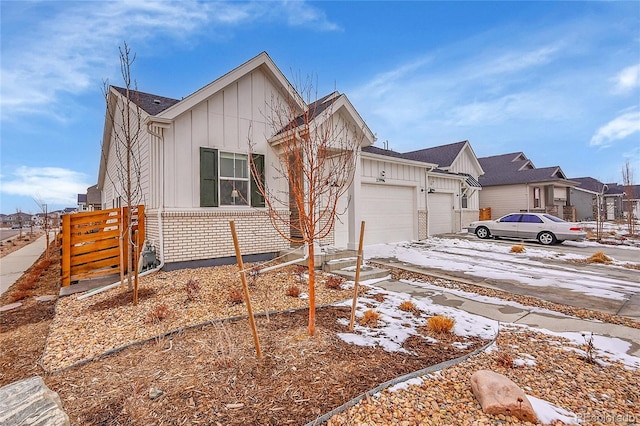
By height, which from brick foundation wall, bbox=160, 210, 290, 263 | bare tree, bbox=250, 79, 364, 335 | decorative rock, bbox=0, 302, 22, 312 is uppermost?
bare tree, bbox=250, 79, 364, 335

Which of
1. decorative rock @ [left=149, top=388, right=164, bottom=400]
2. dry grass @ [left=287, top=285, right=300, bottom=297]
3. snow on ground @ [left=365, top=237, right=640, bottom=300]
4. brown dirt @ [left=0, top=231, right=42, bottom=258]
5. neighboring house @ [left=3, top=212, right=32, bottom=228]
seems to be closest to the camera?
decorative rock @ [left=149, top=388, right=164, bottom=400]

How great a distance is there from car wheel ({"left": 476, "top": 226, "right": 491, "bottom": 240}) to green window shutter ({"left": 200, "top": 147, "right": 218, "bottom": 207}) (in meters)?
13.5

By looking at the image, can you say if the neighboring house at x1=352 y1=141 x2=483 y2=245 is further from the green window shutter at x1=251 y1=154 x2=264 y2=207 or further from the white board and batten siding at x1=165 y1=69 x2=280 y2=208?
the white board and batten siding at x1=165 y1=69 x2=280 y2=208

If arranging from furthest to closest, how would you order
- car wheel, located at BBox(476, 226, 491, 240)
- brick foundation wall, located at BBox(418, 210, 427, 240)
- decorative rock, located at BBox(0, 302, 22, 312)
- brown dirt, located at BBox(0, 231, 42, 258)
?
1. brown dirt, located at BBox(0, 231, 42, 258)
2. car wheel, located at BBox(476, 226, 491, 240)
3. brick foundation wall, located at BBox(418, 210, 427, 240)
4. decorative rock, located at BBox(0, 302, 22, 312)

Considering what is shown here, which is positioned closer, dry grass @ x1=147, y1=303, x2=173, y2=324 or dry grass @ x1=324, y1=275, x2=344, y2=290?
dry grass @ x1=147, y1=303, x2=173, y2=324

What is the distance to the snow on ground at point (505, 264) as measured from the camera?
21.3ft

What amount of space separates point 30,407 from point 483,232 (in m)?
16.8

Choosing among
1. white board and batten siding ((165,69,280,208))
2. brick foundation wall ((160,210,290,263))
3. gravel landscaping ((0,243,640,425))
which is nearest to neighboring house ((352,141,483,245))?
brick foundation wall ((160,210,290,263))

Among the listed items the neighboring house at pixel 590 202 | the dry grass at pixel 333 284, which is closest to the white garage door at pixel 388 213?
the dry grass at pixel 333 284

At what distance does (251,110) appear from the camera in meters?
8.30

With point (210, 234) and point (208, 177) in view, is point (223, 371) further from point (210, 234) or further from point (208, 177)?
point (208, 177)

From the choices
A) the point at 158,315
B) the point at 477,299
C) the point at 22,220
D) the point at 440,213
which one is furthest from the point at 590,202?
the point at 22,220

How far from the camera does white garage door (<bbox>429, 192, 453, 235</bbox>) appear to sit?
15.3 meters

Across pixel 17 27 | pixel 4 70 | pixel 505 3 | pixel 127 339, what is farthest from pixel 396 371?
pixel 4 70
